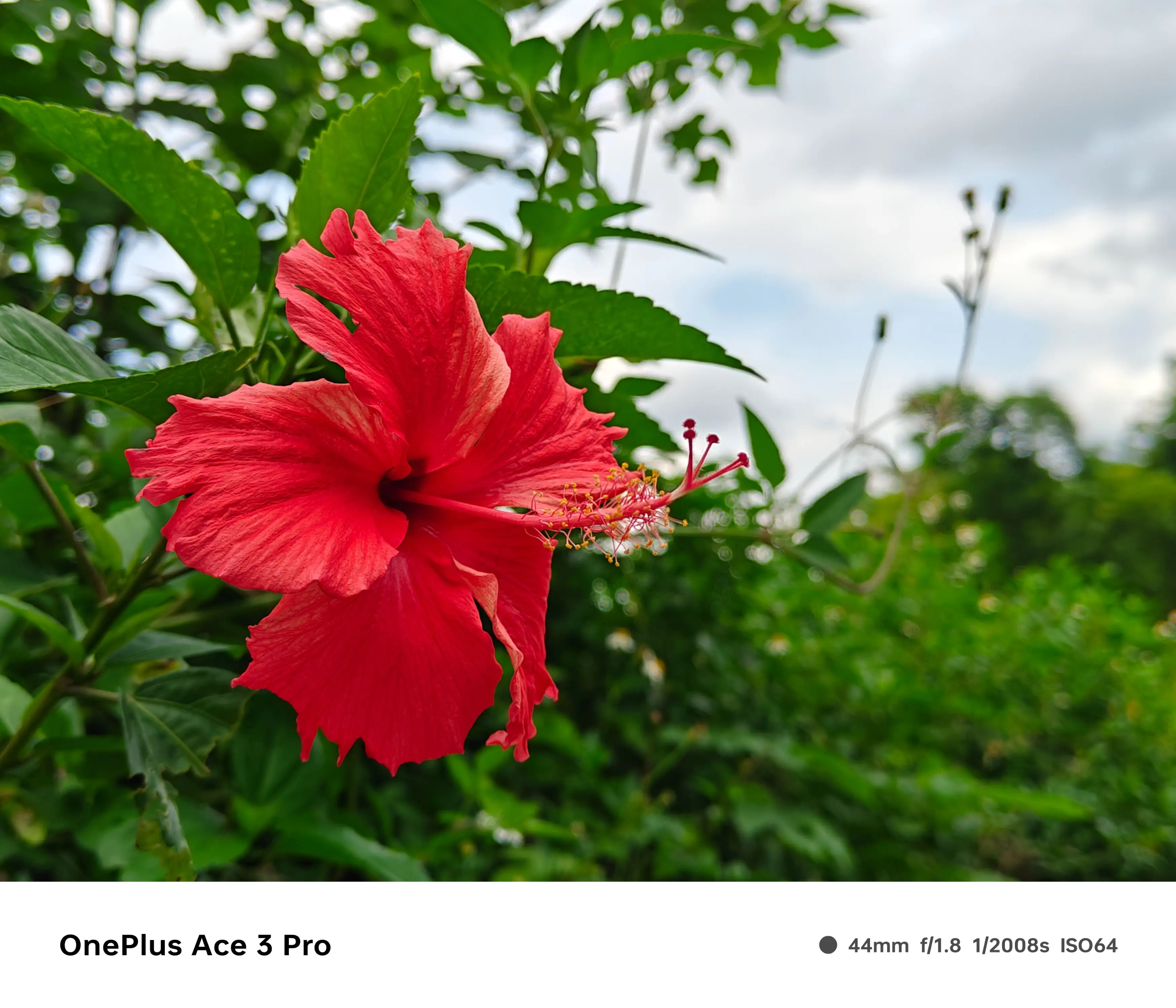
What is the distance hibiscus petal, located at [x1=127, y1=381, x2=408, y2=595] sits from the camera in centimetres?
35

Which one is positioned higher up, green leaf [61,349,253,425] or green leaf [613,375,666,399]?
green leaf [613,375,666,399]

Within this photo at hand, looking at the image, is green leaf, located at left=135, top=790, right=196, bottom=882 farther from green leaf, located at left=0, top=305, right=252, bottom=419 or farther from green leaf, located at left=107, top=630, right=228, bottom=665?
green leaf, located at left=0, top=305, right=252, bottom=419

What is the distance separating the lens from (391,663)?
40 cm

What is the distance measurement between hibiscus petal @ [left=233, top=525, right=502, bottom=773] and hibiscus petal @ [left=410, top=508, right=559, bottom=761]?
Result: 0.9 inches

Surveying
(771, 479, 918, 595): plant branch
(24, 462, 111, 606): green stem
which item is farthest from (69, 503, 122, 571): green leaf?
(771, 479, 918, 595): plant branch

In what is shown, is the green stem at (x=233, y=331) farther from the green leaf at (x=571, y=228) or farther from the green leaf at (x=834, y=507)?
the green leaf at (x=834, y=507)

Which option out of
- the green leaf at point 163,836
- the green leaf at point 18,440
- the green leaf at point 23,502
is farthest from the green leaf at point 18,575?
the green leaf at point 163,836

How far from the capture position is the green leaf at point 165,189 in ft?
1.40

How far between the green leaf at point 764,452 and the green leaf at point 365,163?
0.40 metres

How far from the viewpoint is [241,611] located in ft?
2.38

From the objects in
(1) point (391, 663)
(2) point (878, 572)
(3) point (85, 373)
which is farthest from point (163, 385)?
(2) point (878, 572)
